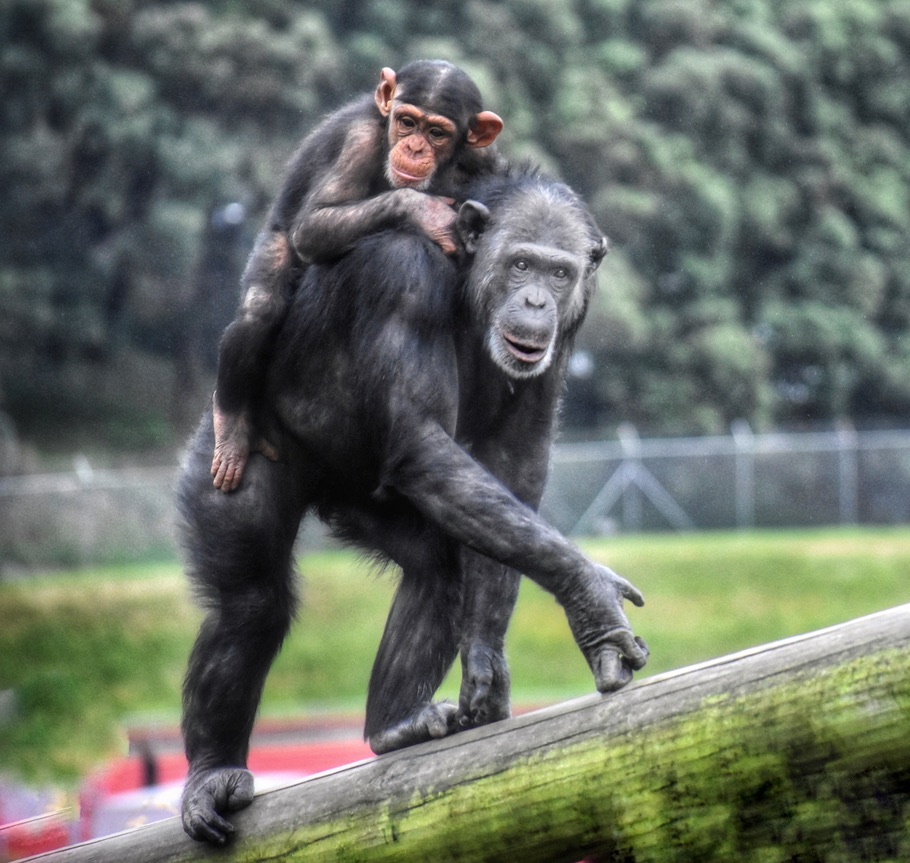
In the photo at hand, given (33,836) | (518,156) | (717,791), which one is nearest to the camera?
(717,791)

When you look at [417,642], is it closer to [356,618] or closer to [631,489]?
[356,618]

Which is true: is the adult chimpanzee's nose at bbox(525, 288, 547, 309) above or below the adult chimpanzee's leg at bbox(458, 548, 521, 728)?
above

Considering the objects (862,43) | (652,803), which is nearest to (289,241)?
(652,803)

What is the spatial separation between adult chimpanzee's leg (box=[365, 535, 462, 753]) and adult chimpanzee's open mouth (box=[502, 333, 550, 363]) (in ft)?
1.76

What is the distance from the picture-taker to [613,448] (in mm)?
22875

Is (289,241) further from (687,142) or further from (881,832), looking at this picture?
(687,142)

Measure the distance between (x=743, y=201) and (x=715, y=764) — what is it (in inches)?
1027

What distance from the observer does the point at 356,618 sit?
2086cm

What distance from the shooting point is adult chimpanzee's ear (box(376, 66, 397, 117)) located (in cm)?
388

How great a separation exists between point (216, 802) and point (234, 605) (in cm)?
53

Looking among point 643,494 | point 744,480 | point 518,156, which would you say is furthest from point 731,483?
point 518,156

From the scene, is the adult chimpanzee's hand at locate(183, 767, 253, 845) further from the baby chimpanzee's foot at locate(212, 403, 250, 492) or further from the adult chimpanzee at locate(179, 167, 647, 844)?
the baby chimpanzee's foot at locate(212, 403, 250, 492)

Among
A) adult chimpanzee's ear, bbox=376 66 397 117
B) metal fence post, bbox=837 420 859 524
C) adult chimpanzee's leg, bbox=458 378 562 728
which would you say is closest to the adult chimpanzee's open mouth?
adult chimpanzee's leg, bbox=458 378 562 728

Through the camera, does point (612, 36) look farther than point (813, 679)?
Yes
